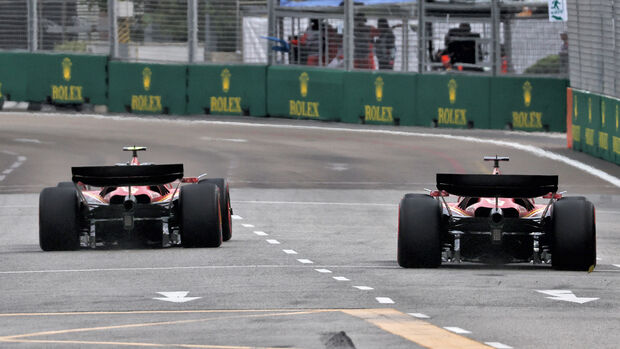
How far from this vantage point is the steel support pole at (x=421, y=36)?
41.5 metres

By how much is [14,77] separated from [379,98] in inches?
474

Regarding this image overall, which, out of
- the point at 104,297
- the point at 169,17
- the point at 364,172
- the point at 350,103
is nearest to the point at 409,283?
the point at 104,297

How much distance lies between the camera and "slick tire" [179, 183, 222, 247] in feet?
58.0

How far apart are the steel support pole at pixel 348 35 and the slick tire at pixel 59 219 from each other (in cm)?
2545

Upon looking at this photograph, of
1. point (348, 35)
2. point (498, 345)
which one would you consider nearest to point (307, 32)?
point (348, 35)

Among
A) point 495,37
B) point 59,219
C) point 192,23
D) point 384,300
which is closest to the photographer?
point 384,300

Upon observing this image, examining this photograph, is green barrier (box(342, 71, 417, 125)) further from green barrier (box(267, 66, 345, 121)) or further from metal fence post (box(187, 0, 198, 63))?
metal fence post (box(187, 0, 198, 63))

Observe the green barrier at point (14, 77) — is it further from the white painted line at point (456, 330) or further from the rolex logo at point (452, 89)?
the white painted line at point (456, 330)

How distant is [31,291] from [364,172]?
16.1 metres

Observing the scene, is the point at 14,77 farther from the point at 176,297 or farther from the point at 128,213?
the point at 176,297

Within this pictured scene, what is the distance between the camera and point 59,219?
57.8 feet

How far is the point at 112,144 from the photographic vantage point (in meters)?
35.4

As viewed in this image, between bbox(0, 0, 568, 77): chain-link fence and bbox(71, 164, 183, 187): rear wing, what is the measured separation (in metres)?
23.1

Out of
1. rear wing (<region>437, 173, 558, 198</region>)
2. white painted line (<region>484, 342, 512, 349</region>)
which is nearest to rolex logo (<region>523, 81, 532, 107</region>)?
rear wing (<region>437, 173, 558, 198</region>)
